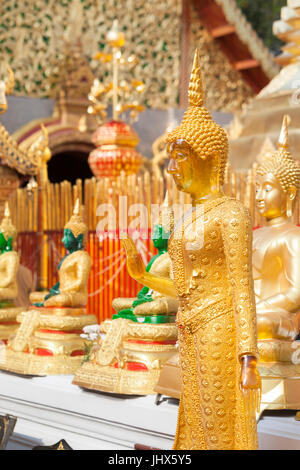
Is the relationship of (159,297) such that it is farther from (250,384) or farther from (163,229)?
(250,384)

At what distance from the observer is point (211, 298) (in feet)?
8.59

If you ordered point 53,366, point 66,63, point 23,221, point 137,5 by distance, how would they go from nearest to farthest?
point 53,366
point 23,221
point 66,63
point 137,5

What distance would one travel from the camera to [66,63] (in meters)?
9.91

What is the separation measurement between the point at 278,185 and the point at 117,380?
4.58ft

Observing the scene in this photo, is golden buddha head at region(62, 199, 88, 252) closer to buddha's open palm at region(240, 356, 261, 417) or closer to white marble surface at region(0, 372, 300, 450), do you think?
white marble surface at region(0, 372, 300, 450)

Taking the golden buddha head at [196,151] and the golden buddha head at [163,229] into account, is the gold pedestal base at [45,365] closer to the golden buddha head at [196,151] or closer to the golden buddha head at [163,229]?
the golden buddha head at [163,229]

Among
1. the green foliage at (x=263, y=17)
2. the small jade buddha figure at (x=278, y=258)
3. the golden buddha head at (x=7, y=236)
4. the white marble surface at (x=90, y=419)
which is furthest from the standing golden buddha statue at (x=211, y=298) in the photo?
the green foliage at (x=263, y=17)

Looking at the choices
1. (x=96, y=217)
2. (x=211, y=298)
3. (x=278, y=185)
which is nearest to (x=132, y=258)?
(x=211, y=298)

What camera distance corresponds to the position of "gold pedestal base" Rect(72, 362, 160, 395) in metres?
3.90

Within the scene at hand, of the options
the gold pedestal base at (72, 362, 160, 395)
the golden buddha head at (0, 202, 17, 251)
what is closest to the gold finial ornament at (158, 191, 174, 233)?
the gold pedestal base at (72, 362, 160, 395)

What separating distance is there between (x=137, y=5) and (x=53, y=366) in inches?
292
